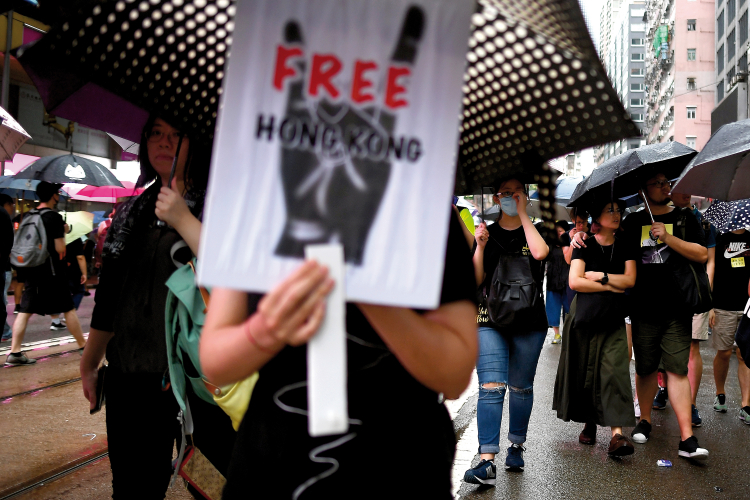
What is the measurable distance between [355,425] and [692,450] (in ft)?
14.2

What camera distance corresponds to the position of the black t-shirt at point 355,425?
1.36 metres

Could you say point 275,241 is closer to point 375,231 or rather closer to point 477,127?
point 375,231

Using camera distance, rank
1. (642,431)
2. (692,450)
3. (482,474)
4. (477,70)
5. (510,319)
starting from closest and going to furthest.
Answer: (477,70), (482,474), (510,319), (692,450), (642,431)

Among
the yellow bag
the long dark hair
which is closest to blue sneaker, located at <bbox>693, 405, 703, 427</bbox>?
the yellow bag

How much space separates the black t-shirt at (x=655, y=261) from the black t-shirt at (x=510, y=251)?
1.07 m

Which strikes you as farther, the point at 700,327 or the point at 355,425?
the point at 700,327

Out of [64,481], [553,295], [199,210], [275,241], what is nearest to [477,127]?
[275,241]

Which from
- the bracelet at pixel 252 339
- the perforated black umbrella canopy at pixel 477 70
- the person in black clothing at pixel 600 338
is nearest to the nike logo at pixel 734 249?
the person in black clothing at pixel 600 338

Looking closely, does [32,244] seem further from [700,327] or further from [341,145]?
[341,145]

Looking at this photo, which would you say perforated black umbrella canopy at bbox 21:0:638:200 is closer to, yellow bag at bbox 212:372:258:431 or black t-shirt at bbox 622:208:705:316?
yellow bag at bbox 212:372:258:431

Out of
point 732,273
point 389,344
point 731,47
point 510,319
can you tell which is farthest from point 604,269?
point 731,47

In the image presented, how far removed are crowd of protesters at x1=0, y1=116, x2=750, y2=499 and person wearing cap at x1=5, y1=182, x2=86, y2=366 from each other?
2.32m

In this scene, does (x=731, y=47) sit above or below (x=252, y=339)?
above

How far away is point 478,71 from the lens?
1537 mm
